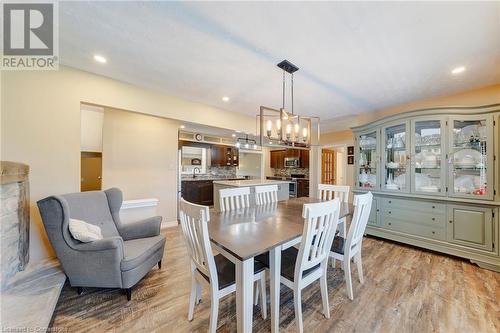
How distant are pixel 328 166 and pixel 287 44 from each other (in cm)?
558

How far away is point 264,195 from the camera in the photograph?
297cm

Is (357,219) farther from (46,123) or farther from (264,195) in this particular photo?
(46,123)

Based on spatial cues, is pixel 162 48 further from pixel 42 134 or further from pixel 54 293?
pixel 54 293

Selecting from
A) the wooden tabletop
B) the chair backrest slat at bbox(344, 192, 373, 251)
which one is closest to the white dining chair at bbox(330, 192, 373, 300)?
the chair backrest slat at bbox(344, 192, 373, 251)

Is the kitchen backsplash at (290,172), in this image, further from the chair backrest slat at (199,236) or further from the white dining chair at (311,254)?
the chair backrest slat at (199,236)

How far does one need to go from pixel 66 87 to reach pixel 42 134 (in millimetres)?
628

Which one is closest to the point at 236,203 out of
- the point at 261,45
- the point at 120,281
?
the point at 120,281

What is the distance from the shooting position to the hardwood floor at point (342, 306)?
1.56 m

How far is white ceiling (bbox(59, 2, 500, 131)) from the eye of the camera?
1.49 meters

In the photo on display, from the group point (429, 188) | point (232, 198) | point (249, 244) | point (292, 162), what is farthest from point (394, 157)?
point (292, 162)

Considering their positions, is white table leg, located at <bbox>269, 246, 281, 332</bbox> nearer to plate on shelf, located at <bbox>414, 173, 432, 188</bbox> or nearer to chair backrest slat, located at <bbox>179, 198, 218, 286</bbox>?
chair backrest slat, located at <bbox>179, 198, 218, 286</bbox>

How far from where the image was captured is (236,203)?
261 centimetres

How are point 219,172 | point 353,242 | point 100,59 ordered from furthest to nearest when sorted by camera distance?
point 219,172 < point 100,59 < point 353,242

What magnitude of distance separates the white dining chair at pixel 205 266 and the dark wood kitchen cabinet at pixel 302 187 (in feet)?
18.6
